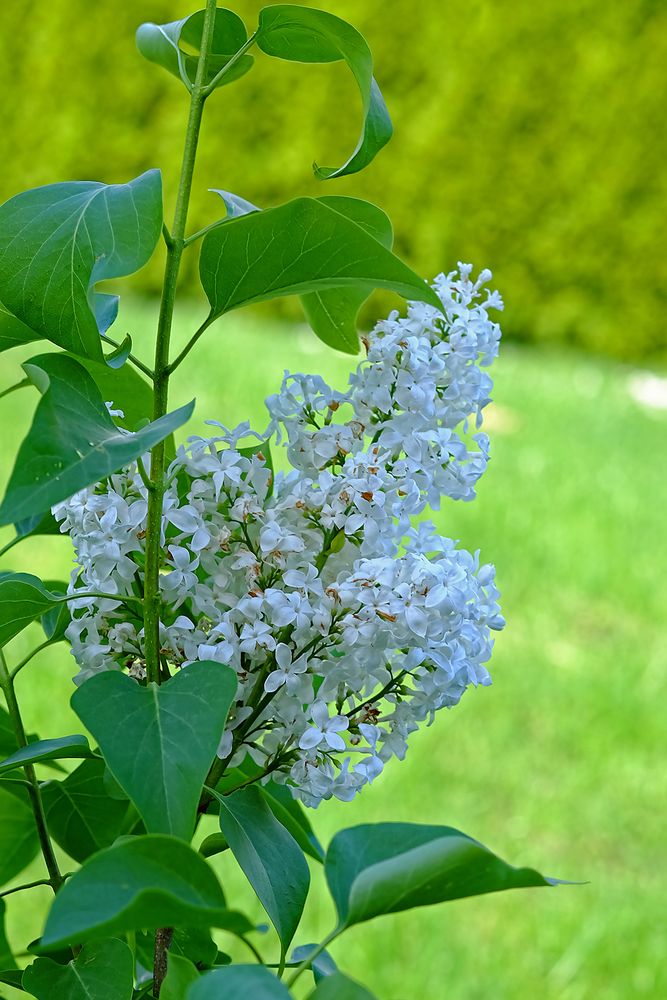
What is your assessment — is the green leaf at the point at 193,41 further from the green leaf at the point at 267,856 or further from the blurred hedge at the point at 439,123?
the blurred hedge at the point at 439,123

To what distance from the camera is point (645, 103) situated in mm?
5805

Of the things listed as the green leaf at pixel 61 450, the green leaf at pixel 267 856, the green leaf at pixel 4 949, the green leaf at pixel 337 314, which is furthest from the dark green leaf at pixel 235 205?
the green leaf at pixel 4 949

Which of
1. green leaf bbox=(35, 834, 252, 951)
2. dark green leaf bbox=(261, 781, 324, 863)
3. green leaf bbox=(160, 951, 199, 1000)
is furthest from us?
dark green leaf bbox=(261, 781, 324, 863)

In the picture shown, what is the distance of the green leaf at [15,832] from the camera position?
748 mm

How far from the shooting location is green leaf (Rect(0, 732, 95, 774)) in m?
0.54

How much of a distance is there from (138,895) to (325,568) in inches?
10.4

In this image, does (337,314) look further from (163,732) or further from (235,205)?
(163,732)

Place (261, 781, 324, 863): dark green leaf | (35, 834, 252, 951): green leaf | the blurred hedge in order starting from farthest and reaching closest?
the blurred hedge < (261, 781, 324, 863): dark green leaf < (35, 834, 252, 951): green leaf

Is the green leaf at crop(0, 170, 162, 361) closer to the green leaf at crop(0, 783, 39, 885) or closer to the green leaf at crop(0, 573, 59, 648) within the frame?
the green leaf at crop(0, 573, 59, 648)

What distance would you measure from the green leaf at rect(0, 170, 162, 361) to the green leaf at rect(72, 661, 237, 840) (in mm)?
154

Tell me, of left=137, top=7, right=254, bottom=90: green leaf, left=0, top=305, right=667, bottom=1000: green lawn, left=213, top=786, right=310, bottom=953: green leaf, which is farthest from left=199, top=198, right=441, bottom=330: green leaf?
left=0, top=305, right=667, bottom=1000: green lawn

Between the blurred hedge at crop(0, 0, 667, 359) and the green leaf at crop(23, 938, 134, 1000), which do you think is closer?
the green leaf at crop(23, 938, 134, 1000)

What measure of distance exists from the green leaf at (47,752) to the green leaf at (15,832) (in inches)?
7.3

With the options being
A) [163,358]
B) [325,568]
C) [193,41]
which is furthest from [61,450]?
[193,41]
